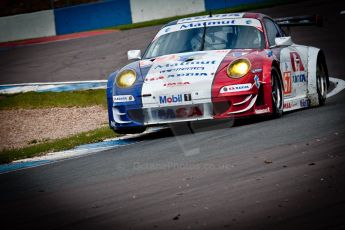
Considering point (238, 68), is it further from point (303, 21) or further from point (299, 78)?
point (303, 21)

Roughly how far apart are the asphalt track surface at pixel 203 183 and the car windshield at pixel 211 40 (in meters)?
1.06

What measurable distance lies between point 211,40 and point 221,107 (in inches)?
52.7

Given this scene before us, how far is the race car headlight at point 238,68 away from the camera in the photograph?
8.62 m

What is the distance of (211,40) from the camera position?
9.69m

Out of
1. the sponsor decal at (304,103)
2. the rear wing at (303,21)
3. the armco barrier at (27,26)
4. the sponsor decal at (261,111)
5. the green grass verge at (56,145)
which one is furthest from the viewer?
the armco barrier at (27,26)

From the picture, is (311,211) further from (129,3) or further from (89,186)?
(129,3)

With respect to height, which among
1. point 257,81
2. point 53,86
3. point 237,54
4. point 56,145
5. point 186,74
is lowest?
point 53,86

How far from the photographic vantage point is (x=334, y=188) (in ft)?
16.9

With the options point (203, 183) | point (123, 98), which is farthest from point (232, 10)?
point (203, 183)

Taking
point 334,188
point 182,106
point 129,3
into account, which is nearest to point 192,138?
point 182,106

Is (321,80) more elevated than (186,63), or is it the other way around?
(186,63)

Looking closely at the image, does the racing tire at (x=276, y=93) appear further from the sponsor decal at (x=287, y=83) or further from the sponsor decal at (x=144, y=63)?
the sponsor decal at (x=144, y=63)

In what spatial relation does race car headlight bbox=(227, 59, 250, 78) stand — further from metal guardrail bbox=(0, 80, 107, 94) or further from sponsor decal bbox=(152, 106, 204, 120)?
metal guardrail bbox=(0, 80, 107, 94)

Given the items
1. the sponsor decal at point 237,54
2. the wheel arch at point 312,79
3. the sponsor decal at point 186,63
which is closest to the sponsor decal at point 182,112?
the sponsor decal at point 186,63
